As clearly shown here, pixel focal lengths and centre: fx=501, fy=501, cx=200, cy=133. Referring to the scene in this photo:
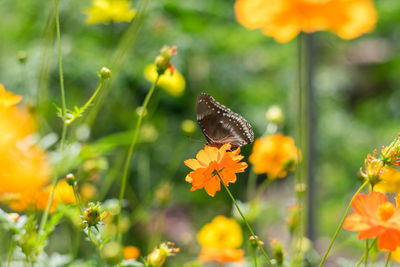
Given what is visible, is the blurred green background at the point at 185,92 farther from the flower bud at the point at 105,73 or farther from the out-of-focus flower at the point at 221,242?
the flower bud at the point at 105,73

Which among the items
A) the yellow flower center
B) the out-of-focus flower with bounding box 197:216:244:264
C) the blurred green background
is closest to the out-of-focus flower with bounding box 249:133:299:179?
the out-of-focus flower with bounding box 197:216:244:264

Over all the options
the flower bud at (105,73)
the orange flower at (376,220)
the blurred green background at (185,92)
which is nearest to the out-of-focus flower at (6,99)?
the flower bud at (105,73)

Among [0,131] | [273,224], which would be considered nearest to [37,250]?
[0,131]

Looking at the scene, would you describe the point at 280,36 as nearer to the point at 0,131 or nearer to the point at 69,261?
the point at 0,131

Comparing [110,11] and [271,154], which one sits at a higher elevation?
[110,11]

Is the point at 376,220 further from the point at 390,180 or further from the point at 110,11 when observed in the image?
the point at 110,11

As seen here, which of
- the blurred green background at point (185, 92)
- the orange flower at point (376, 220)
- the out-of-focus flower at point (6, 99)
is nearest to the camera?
the orange flower at point (376, 220)

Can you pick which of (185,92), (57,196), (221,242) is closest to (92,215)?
(57,196)
